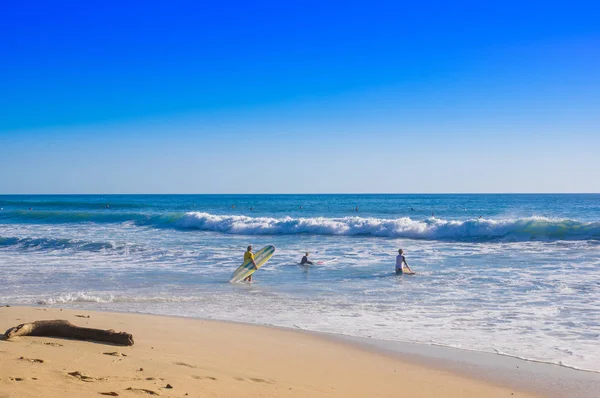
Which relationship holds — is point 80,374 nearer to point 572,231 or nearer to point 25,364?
point 25,364

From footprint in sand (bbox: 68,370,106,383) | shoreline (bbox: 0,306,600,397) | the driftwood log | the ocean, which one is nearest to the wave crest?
the ocean

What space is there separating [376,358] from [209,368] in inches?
96.8

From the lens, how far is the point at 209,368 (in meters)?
5.77

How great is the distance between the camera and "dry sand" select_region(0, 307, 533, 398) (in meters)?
4.54

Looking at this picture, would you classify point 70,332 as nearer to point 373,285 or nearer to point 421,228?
point 373,285

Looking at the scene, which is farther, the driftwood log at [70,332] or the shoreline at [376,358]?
the driftwood log at [70,332]

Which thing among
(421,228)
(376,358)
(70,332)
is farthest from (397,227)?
(70,332)

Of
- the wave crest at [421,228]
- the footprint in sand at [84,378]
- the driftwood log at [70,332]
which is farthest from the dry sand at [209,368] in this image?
the wave crest at [421,228]

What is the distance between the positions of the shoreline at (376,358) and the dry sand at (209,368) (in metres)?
0.02

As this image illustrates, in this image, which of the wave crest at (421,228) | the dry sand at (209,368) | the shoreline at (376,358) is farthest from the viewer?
the wave crest at (421,228)

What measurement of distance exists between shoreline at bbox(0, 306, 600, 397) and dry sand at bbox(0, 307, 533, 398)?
0.02 m

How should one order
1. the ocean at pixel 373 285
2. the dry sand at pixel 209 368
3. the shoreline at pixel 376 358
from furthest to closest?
1. the ocean at pixel 373 285
2. the shoreline at pixel 376 358
3. the dry sand at pixel 209 368

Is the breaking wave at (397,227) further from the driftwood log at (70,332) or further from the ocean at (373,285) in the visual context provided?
the driftwood log at (70,332)

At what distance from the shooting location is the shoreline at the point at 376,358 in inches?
229
